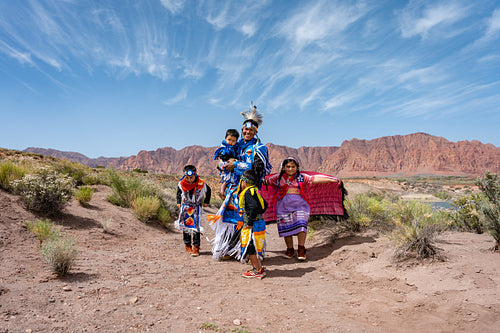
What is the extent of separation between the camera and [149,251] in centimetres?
584

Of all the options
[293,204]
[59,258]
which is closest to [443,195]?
[293,204]

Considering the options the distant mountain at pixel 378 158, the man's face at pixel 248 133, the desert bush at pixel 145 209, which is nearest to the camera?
the man's face at pixel 248 133

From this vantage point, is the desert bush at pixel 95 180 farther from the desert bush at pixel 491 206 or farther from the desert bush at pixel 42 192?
the desert bush at pixel 491 206

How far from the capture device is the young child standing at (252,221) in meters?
4.54

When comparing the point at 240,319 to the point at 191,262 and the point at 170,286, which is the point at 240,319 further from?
the point at 191,262

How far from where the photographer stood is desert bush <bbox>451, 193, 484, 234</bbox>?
6.30 m

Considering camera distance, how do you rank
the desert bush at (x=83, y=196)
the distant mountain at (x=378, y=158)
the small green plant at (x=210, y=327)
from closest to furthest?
the small green plant at (x=210, y=327) → the desert bush at (x=83, y=196) → the distant mountain at (x=378, y=158)

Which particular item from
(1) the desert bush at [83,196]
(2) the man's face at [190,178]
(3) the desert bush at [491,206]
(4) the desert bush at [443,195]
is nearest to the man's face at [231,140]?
(2) the man's face at [190,178]

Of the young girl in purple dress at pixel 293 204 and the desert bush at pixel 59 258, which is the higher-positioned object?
the young girl in purple dress at pixel 293 204

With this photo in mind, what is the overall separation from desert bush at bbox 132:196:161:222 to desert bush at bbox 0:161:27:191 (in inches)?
118

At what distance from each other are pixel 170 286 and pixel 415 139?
221 meters

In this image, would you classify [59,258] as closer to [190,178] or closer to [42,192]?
[190,178]

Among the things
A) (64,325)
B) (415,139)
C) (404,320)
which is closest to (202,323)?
(64,325)

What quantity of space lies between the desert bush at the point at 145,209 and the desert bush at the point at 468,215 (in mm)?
8099
